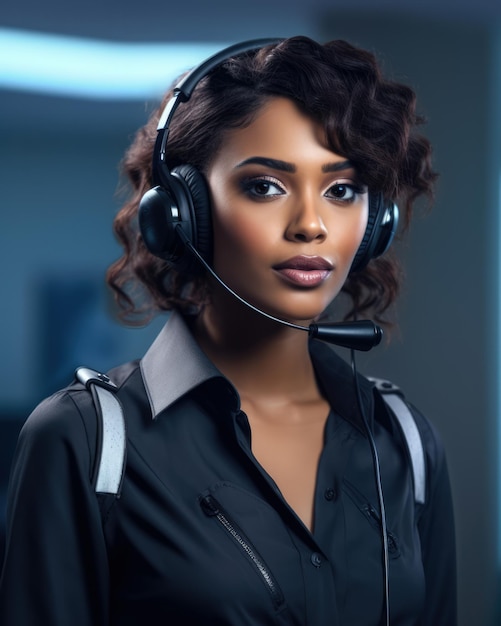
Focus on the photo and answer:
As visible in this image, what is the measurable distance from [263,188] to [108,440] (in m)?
0.39

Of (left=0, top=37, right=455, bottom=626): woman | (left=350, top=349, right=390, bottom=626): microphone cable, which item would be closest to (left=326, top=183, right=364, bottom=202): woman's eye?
(left=0, top=37, right=455, bottom=626): woman

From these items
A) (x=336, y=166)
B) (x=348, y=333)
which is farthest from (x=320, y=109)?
(x=348, y=333)

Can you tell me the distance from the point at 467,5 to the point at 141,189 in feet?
4.68

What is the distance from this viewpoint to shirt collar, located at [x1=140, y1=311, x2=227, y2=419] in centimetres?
125

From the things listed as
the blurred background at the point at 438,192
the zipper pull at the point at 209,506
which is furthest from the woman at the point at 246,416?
the blurred background at the point at 438,192

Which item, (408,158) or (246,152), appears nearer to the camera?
(246,152)

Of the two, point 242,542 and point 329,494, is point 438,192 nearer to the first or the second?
point 329,494

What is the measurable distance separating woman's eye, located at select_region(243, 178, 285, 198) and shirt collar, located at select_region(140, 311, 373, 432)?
241 mm

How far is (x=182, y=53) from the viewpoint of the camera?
2.52 metres

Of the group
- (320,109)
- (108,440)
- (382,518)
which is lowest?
(382,518)

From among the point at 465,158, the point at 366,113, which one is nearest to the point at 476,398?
the point at 465,158

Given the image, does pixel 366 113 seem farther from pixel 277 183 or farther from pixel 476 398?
pixel 476 398

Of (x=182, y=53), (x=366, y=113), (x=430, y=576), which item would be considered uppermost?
(x=182, y=53)

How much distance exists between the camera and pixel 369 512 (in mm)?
1309
